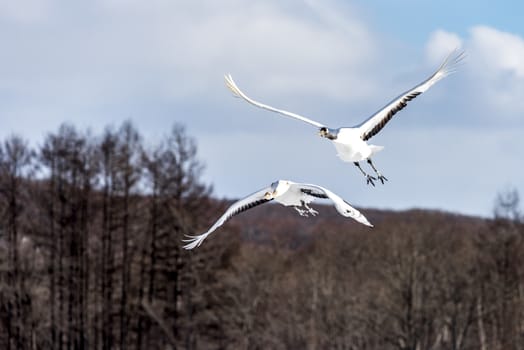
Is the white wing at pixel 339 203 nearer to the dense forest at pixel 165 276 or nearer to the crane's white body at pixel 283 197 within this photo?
the crane's white body at pixel 283 197

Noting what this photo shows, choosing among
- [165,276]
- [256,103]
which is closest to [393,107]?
[256,103]

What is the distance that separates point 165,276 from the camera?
5906cm

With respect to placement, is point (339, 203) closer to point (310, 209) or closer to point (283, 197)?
point (310, 209)

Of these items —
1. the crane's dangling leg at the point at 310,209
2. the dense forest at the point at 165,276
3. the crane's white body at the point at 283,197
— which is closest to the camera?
the crane's dangling leg at the point at 310,209

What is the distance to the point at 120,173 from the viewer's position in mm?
59406

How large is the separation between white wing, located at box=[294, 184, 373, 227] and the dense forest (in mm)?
35457

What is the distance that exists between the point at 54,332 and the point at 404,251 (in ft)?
59.3

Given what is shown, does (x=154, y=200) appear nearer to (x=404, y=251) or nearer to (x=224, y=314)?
(x=224, y=314)

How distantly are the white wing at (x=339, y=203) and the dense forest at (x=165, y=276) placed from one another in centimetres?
3546

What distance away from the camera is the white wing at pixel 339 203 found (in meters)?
14.6

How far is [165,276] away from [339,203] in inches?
1763

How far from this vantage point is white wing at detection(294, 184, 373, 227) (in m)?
14.6

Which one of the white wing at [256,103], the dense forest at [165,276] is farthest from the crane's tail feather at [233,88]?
the dense forest at [165,276]

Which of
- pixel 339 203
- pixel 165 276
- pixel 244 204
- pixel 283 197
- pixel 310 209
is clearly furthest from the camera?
pixel 165 276
